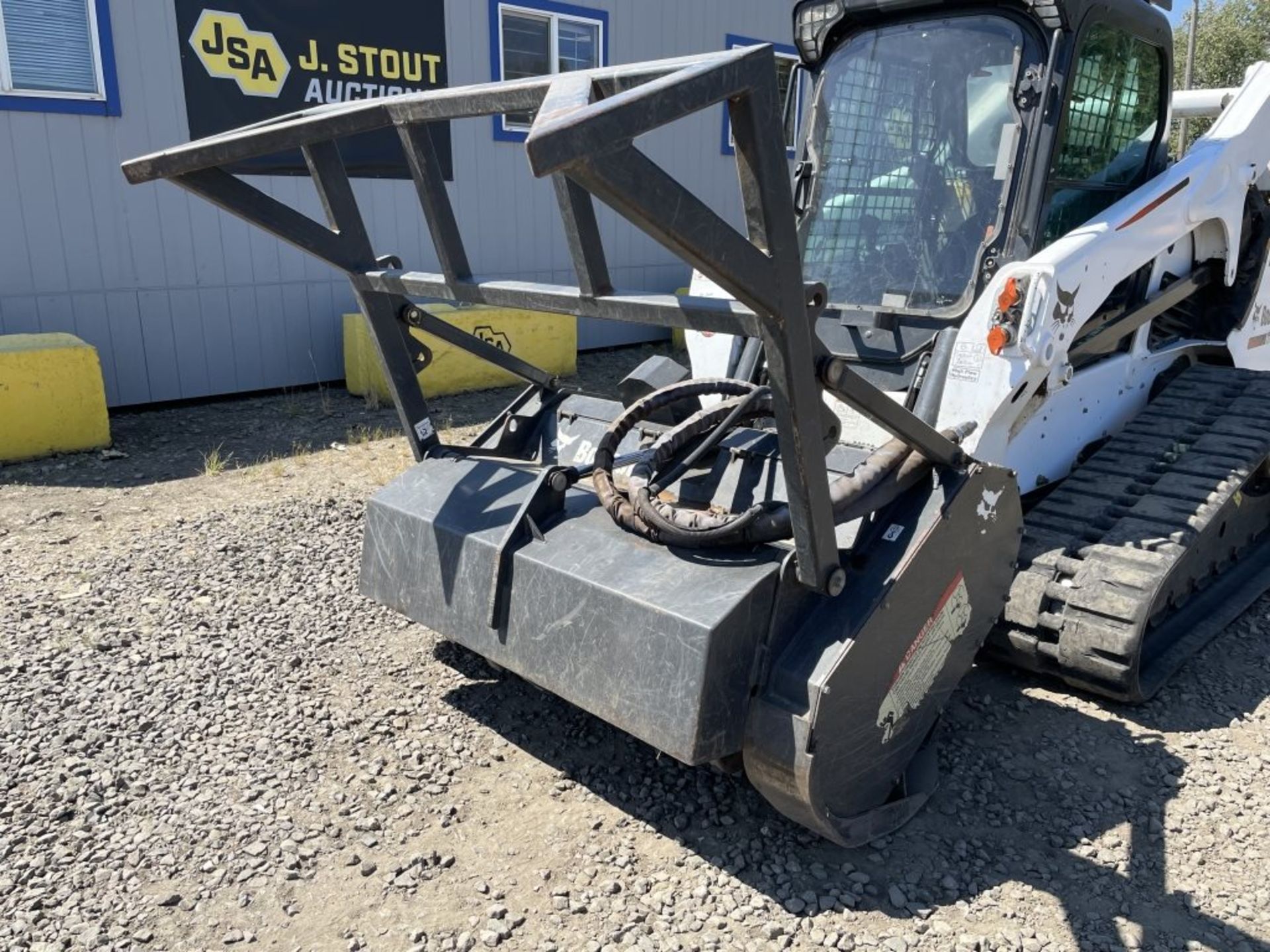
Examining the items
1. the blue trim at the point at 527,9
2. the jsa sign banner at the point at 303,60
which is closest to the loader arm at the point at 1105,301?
the jsa sign banner at the point at 303,60

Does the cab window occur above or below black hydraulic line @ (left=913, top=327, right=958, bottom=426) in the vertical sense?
above

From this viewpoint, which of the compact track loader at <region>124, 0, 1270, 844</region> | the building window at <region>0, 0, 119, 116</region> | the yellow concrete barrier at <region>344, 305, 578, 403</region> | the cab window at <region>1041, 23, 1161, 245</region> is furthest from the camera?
the yellow concrete barrier at <region>344, 305, 578, 403</region>

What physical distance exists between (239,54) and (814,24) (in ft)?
16.4

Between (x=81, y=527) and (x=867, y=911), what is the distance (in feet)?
14.4

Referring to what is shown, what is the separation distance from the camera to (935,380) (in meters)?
3.56

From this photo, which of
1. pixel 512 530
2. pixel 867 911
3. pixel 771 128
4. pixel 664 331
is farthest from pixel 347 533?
pixel 664 331

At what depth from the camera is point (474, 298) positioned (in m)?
2.64

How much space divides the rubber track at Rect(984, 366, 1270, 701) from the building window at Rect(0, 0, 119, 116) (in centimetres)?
663

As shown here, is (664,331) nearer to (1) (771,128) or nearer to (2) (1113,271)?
(2) (1113,271)

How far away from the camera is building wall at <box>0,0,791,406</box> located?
696cm

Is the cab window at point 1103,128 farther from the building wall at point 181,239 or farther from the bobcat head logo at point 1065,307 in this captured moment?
the building wall at point 181,239

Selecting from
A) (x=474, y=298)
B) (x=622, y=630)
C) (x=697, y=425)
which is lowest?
(x=622, y=630)

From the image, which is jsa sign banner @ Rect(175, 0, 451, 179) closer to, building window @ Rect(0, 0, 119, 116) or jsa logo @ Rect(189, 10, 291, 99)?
jsa logo @ Rect(189, 10, 291, 99)

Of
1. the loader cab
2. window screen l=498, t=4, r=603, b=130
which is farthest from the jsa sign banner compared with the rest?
the loader cab
